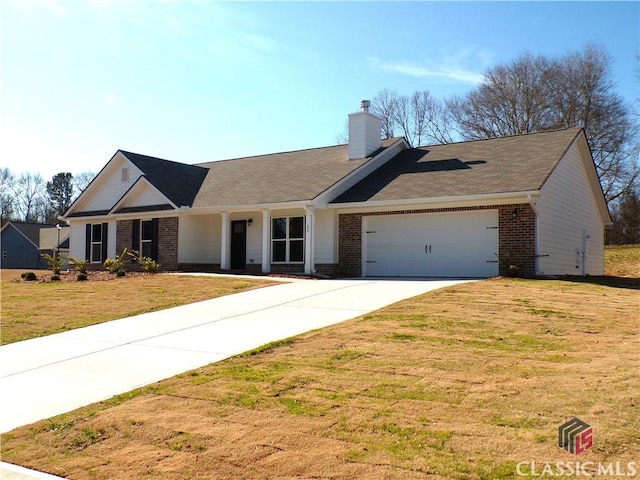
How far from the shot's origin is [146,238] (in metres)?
23.8

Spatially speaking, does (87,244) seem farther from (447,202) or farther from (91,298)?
(447,202)

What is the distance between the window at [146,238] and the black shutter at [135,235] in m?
0.15

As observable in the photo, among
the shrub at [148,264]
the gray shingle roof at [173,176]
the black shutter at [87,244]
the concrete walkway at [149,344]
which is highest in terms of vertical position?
the gray shingle roof at [173,176]

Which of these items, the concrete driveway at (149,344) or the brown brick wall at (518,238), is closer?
the concrete driveway at (149,344)

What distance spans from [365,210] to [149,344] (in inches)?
448

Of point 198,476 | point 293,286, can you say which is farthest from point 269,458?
point 293,286

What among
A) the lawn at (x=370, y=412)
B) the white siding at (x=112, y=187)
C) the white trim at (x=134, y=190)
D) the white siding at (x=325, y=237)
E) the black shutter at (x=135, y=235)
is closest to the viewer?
the lawn at (x=370, y=412)

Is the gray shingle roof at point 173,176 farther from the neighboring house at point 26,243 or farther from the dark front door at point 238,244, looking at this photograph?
the neighboring house at point 26,243

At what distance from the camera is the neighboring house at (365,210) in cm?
1708

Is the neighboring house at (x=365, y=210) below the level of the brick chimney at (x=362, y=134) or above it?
below

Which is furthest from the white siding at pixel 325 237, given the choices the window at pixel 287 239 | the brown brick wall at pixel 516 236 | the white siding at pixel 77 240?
the white siding at pixel 77 240

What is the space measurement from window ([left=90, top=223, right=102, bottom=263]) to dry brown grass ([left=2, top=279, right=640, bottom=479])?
2046cm

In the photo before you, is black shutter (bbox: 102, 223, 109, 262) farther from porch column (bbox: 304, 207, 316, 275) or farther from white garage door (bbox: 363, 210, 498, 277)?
white garage door (bbox: 363, 210, 498, 277)

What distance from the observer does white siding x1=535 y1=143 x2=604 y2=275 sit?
16.9 metres
